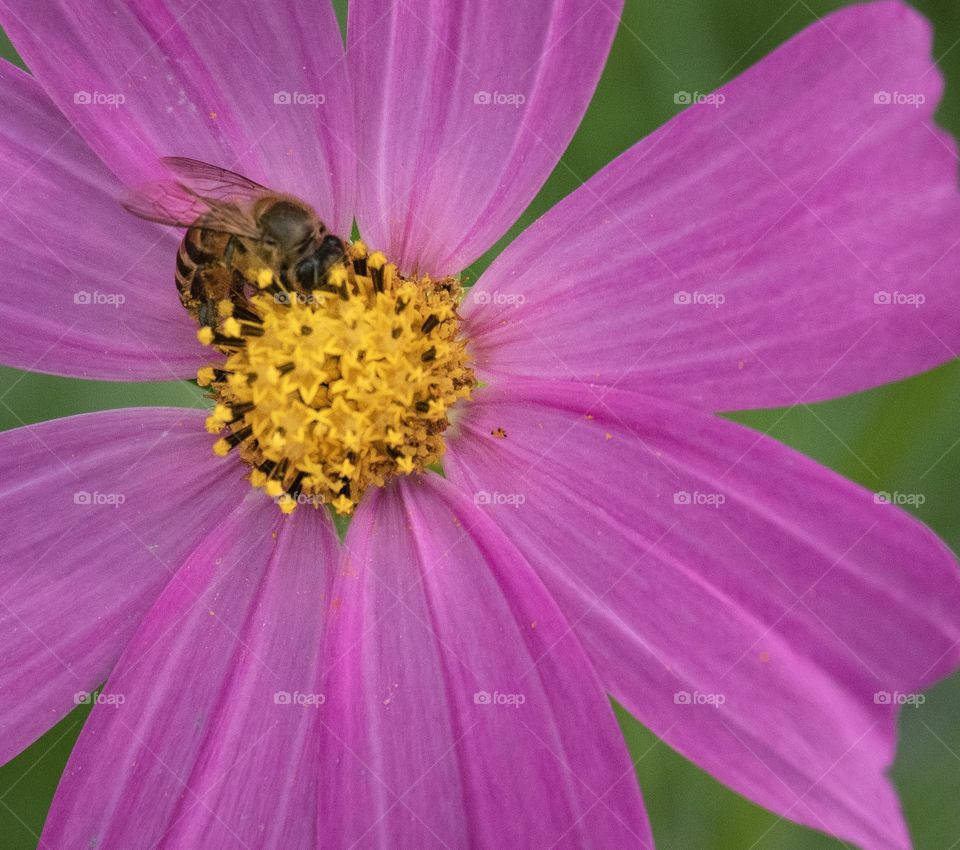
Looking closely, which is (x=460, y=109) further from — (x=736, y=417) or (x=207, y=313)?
(x=736, y=417)

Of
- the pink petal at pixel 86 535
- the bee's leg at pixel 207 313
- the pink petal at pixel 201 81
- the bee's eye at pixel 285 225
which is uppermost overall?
the pink petal at pixel 201 81

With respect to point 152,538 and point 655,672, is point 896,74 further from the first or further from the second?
point 152,538

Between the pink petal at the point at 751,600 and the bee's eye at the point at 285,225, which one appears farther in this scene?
the bee's eye at the point at 285,225

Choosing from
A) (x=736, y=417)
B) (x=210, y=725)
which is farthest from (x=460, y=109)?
(x=210, y=725)

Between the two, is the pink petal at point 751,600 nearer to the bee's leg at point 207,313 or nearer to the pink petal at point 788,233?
the pink petal at point 788,233

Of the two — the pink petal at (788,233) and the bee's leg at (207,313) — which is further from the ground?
the bee's leg at (207,313)

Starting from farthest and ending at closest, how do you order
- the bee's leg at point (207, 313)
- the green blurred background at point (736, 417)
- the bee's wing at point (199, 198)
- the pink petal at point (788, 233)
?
the green blurred background at point (736, 417)
the bee's leg at point (207, 313)
the bee's wing at point (199, 198)
the pink petal at point (788, 233)

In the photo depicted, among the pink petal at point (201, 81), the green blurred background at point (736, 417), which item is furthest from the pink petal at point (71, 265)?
the green blurred background at point (736, 417)
